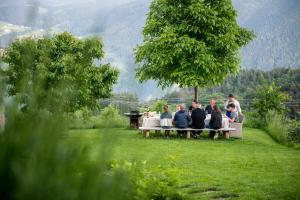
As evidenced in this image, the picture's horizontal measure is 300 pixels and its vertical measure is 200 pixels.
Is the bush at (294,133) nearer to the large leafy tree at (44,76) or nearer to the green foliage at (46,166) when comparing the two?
the large leafy tree at (44,76)

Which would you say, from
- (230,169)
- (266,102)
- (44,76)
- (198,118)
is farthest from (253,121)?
(44,76)

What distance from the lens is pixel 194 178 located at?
980cm

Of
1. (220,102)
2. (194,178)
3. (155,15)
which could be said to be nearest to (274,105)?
(155,15)

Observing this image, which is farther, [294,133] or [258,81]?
[258,81]

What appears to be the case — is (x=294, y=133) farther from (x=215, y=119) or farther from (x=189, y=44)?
(x=189, y=44)

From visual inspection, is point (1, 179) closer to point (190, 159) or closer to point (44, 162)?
point (44, 162)

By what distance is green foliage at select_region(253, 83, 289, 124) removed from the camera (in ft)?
90.6

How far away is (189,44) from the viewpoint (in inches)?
1094

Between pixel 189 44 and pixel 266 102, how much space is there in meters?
5.27

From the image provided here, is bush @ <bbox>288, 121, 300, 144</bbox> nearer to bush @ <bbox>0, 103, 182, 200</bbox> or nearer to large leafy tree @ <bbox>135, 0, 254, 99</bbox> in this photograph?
large leafy tree @ <bbox>135, 0, 254, 99</bbox>

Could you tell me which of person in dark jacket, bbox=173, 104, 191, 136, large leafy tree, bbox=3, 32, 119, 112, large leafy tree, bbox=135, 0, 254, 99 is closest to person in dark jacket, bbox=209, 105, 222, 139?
person in dark jacket, bbox=173, 104, 191, 136

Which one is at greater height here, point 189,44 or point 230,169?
point 189,44

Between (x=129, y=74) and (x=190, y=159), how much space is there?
10.6 m

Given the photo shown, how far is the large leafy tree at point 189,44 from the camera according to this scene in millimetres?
28156
